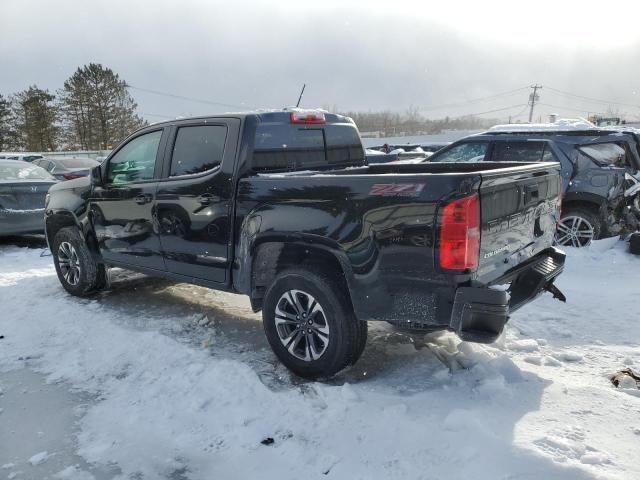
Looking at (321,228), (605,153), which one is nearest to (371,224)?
(321,228)

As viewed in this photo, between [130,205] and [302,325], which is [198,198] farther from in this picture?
[302,325]

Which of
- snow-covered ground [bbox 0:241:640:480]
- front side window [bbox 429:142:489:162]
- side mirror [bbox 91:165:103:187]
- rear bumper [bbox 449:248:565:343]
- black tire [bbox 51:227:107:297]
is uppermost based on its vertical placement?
front side window [bbox 429:142:489:162]

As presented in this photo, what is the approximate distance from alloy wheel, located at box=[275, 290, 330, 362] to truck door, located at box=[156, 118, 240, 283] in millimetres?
762

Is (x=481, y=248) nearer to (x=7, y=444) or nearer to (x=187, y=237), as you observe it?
(x=187, y=237)

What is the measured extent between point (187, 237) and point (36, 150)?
2159 inches

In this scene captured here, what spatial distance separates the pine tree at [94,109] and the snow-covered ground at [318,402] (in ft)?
165

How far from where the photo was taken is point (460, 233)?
114 inches

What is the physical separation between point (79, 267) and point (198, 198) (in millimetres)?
2423

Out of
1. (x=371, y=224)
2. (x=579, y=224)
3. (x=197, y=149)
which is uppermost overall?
(x=197, y=149)

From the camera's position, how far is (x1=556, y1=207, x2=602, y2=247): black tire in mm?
7211

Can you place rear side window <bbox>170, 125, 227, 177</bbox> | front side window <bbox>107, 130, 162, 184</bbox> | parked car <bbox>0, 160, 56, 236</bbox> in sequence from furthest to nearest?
1. parked car <bbox>0, 160, 56, 236</bbox>
2. front side window <bbox>107, 130, 162, 184</bbox>
3. rear side window <bbox>170, 125, 227, 177</bbox>

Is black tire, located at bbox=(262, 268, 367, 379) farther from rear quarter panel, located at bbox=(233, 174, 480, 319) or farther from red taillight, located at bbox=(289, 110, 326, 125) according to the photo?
red taillight, located at bbox=(289, 110, 326, 125)

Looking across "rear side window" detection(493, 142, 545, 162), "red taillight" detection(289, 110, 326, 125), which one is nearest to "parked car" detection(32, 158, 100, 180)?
"rear side window" detection(493, 142, 545, 162)

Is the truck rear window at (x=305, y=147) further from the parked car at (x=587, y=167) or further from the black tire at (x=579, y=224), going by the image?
the black tire at (x=579, y=224)
